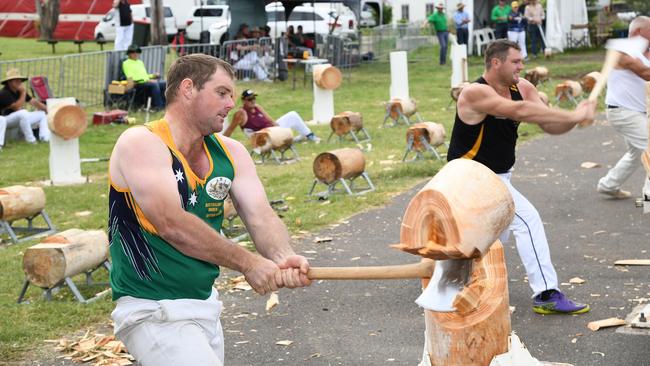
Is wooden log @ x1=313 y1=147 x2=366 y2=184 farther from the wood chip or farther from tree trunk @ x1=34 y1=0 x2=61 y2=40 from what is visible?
tree trunk @ x1=34 y1=0 x2=61 y2=40

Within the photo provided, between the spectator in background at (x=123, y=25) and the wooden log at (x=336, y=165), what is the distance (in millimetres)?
15221

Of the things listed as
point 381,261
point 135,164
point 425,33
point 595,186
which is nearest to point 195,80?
point 135,164

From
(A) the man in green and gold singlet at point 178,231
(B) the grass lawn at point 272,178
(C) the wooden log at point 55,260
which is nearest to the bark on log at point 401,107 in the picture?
(B) the grass lawn at point 272,178

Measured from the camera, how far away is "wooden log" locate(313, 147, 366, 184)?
12062 millimetres

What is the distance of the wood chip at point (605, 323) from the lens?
7.12 meters

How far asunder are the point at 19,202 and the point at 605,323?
5.91 m

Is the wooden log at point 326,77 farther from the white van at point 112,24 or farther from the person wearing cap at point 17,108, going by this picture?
the white van at point 112,24

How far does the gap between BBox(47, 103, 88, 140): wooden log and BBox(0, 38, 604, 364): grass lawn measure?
2.53 feet

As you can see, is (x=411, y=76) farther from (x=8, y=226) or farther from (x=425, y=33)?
(x=8, y=226)

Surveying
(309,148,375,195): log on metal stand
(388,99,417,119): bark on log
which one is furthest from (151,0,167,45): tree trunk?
(309,148,375,195): log on metal stand

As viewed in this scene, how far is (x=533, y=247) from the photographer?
7379 mm

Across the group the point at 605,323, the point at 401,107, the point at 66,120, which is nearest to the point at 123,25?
the point at 401,107

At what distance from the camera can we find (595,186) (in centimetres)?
1265

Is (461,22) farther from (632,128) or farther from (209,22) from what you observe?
(632,128)
